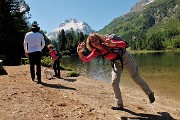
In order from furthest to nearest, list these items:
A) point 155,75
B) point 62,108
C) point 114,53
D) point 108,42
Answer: point 155,75, point 62,108, point 114,53, point 108,42

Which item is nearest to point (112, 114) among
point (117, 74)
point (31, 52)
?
point (117, 74)

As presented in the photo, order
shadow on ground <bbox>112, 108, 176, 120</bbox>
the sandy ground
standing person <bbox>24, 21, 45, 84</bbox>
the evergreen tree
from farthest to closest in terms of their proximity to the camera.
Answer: the evergreen tree → standing person <bbox>24, 21, 45, 84</bbox> → shadow on ground <bbox>112, 108, 176, 120</bbox> → the sandy ground

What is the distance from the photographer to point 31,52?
14.1 m

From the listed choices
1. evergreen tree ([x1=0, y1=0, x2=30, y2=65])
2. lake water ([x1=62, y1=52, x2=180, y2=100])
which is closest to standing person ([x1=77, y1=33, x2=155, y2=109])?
lake water ([x1=62, y1=52, x2=180, y2=100])

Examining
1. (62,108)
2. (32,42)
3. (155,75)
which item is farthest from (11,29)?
(62,108)

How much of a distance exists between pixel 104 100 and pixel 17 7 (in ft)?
142

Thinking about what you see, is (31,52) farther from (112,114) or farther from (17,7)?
(17,7)

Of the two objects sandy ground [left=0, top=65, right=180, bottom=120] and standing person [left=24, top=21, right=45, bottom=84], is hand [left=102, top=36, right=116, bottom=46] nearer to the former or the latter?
sandy ground [left=0, top=65, right=180, bottom=120]

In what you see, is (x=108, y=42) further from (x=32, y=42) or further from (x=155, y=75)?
(x=155, y=75)

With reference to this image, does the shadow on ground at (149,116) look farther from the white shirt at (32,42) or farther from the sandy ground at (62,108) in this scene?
the white shirt at (32,42)

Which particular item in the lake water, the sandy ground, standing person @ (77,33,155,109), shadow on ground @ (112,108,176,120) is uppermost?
standing person @ (77,33,155,109)

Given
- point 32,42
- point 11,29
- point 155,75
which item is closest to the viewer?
point 32,42

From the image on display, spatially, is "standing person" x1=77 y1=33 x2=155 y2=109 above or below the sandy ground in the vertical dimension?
above

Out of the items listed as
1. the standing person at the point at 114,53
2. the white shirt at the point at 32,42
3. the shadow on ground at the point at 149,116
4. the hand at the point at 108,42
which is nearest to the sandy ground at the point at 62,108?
the shadow on ground at the point at 149,116
